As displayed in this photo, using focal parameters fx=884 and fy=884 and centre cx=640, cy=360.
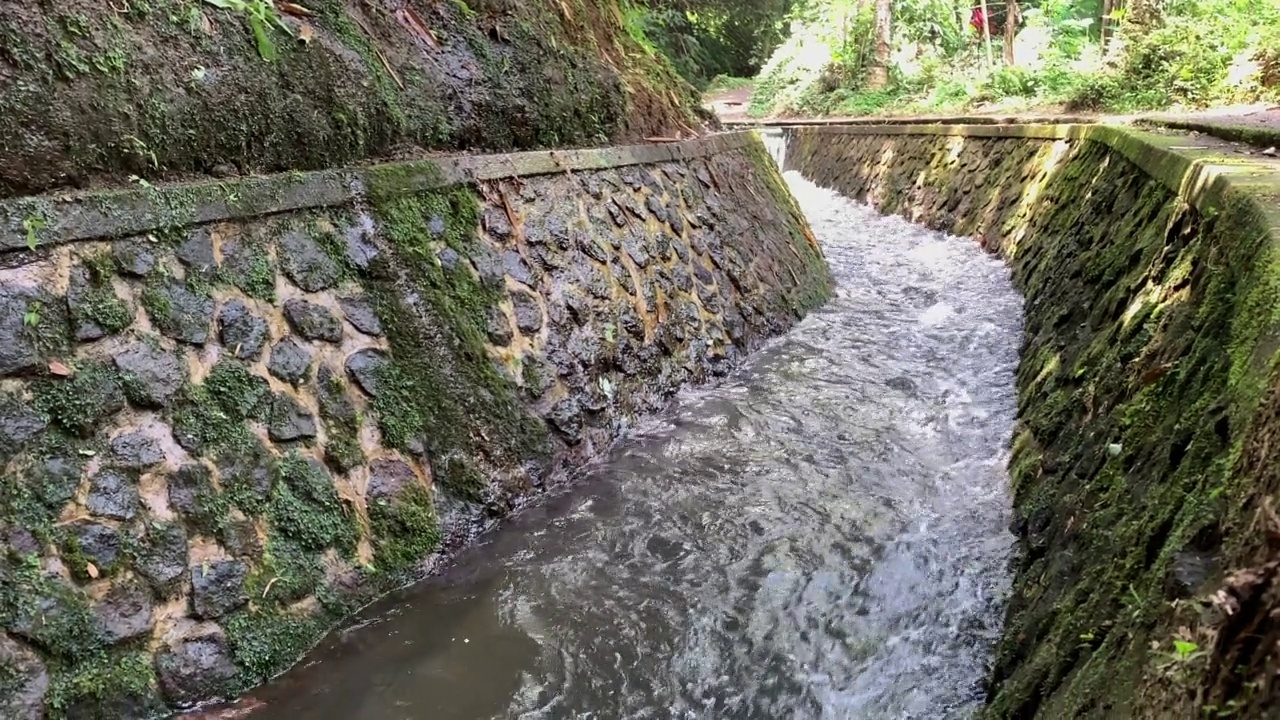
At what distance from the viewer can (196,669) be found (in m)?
2.64

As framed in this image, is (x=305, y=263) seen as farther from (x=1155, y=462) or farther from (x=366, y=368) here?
(x=1155, y=462)

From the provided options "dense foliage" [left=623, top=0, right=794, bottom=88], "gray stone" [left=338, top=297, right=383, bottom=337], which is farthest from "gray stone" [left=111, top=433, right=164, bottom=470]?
"dense foliage" [left=623, top=0, right=794, bottom=88]

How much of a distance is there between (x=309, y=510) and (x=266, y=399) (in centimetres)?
43

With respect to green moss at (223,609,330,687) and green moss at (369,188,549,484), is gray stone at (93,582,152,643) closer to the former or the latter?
green moss at (223,609,330,687)

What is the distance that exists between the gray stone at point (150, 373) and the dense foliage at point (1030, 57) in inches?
433

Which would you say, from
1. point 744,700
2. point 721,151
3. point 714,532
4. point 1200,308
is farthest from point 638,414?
point 721,151

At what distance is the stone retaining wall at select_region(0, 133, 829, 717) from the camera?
2.51 m

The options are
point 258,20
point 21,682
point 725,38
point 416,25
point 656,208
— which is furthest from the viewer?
point 725,38

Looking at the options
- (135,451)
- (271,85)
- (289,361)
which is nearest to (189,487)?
(135,451)

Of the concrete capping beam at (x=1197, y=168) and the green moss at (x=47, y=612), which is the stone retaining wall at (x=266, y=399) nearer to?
the green moss at (x=47, y=612)

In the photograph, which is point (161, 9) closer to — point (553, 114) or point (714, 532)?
point (553, 114)

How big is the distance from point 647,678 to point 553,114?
358 cm

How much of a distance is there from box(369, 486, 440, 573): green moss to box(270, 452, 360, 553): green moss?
11cm

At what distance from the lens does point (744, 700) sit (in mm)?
2805
